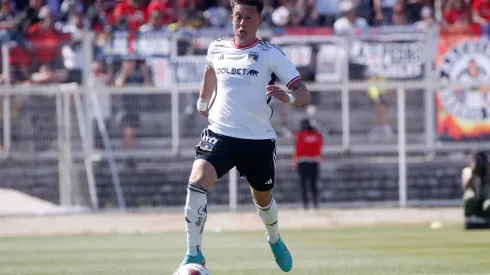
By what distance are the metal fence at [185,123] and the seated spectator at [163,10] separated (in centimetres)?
177

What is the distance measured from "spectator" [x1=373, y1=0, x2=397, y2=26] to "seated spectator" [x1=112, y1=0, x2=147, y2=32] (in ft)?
17.0

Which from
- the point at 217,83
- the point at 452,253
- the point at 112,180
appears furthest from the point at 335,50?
the point at 217,83

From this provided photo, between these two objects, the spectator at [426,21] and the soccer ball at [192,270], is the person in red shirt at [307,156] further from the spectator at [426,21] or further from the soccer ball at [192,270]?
the soccer ball at [192,270]

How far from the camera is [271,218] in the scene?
33.0ft

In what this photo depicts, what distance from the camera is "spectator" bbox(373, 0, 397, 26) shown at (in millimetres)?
25498

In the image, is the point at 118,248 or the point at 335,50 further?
the point at 335,50

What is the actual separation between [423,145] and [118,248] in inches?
410

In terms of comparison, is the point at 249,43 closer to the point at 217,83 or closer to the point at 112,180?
the point at 217,83

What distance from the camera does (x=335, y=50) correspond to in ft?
76.4

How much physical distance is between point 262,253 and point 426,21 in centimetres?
1252

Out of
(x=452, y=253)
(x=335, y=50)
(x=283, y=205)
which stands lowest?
(x=283, y=205)

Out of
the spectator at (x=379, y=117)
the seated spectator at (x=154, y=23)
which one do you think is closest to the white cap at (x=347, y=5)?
the spectator at (x=379, y=117)

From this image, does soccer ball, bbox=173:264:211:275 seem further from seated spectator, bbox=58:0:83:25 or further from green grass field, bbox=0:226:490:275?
seated spectator, bbox=58:0:83:25

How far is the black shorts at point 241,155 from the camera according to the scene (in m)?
9.29
